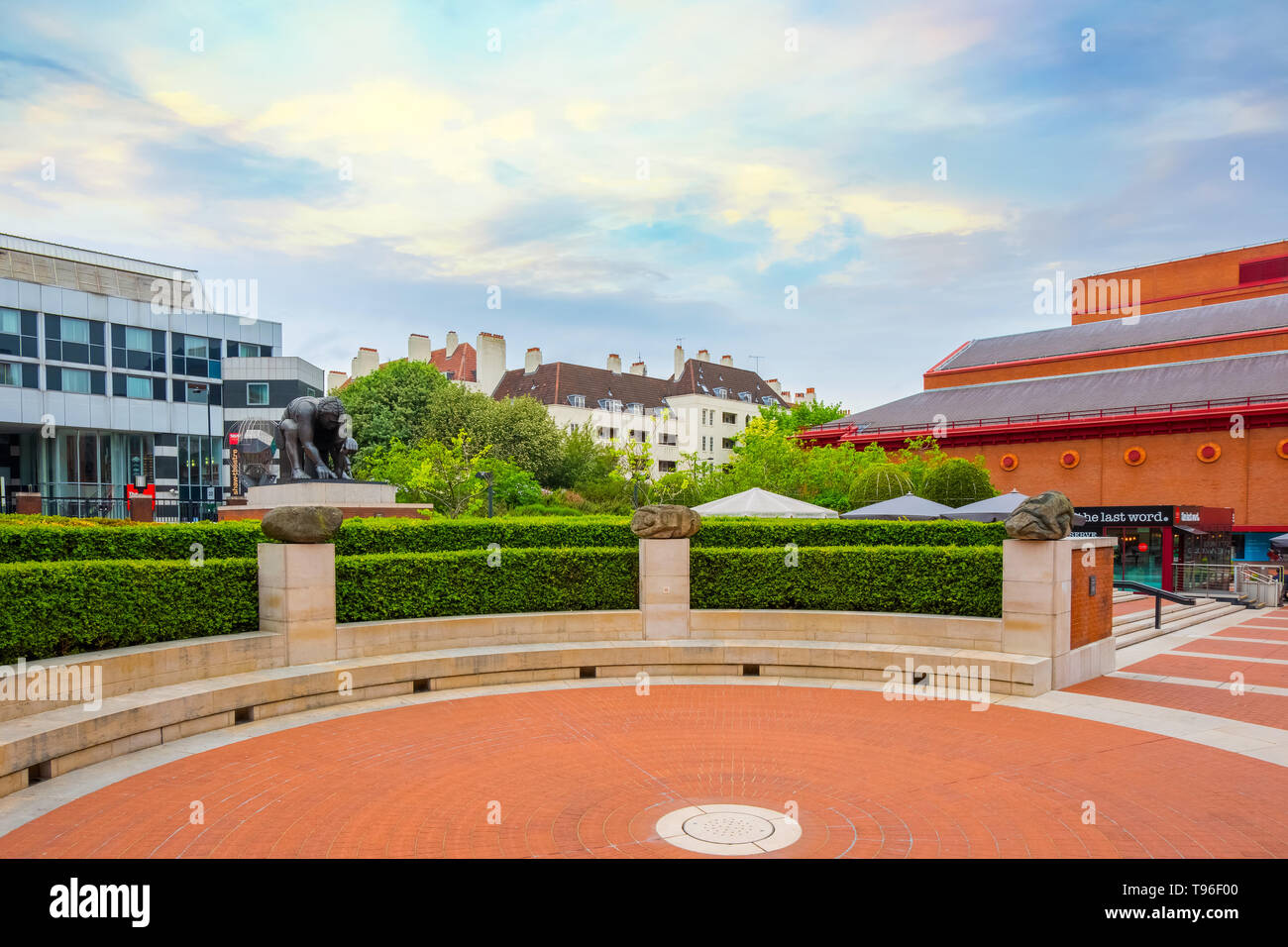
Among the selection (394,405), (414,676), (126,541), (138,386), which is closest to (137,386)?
(138,386)

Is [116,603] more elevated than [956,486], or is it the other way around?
[956,486]

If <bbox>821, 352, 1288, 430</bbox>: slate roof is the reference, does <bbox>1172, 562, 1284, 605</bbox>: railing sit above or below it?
below

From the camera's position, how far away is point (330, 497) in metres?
16.7

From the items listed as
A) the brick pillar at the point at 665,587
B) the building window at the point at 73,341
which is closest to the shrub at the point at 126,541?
the brick pillar at the point at 665,587

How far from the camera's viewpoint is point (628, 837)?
6.29 m

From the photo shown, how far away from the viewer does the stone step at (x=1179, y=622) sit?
16.4m

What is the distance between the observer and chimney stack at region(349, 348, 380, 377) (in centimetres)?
7412

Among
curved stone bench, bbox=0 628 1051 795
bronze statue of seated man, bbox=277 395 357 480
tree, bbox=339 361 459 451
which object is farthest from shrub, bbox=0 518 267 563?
tree, bbox=339 361 459 451

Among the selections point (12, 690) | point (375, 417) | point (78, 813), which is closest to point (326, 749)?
point (78, 813)

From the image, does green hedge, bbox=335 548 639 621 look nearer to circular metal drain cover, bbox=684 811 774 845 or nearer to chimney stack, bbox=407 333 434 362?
circular metal drain cover, bbox=684 811 774 845

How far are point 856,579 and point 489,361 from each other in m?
61.9

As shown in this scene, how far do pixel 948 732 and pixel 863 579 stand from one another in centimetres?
402

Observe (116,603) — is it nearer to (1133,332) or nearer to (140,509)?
(140,509)

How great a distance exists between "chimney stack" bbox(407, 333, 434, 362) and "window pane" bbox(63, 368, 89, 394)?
104 feet
